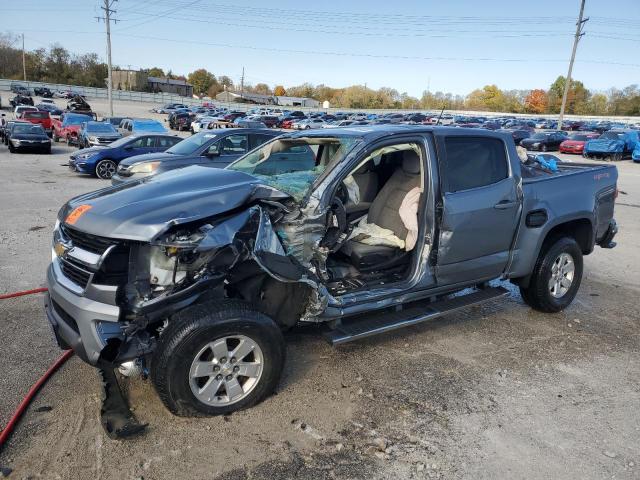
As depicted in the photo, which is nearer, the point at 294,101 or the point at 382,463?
the point at 382,463

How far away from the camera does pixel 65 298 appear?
119 inches

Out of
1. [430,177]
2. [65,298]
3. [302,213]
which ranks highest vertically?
[430,177]

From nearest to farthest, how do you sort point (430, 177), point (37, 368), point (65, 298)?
point (65, 298), point (37, 368), point (430, 177)

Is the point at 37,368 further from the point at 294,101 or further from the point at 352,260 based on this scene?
the point at 294,101

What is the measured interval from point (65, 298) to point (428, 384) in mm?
2626

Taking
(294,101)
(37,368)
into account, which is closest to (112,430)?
(37,368)

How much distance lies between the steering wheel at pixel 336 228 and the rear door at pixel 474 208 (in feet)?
2.79

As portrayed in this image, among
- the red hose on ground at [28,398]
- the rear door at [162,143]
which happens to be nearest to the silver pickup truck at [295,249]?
the red hose on ground at [28,398]

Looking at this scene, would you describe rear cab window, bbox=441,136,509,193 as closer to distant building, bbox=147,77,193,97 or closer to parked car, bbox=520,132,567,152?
parked car, bbox=520,132,567,152

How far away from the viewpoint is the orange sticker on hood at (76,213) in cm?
321

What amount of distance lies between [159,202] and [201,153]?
7225 millimetres

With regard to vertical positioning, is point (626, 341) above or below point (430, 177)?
below

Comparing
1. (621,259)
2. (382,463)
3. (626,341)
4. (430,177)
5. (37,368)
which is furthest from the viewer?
(621,259)

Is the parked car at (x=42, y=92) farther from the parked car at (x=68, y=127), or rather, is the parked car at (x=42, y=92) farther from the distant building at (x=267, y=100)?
the parked car at (x=68, y=127)
